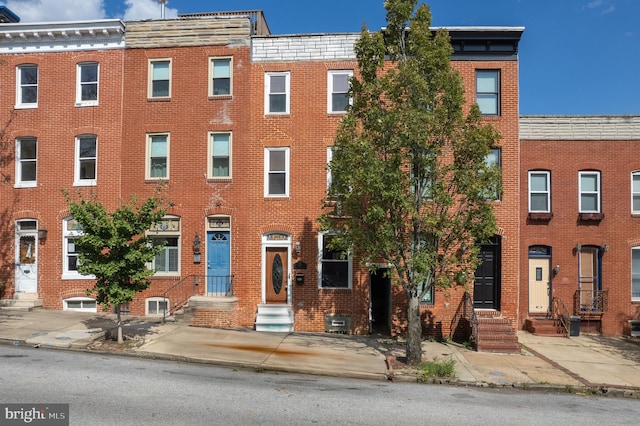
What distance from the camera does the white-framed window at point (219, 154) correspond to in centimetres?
1717

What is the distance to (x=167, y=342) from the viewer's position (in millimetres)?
13156

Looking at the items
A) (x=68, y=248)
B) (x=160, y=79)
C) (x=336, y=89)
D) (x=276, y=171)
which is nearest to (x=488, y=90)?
(x=336, y=89)

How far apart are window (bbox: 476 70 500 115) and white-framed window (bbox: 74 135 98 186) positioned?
1315cm

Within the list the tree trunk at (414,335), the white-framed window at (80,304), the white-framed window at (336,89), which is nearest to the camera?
the tree trunk at (414,335)

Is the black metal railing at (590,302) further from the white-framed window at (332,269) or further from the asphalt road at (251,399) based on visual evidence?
the white-framed window at (332,269)

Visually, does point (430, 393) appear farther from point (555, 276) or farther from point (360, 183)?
point (555, 276)

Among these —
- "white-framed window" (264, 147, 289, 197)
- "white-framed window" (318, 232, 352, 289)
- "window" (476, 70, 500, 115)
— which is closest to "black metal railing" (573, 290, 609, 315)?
"window" (476, 70, 500, 115)

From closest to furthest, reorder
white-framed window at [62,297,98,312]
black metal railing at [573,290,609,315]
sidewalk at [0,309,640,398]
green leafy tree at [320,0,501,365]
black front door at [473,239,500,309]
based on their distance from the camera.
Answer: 1. sidewalk at [0,309,640,398]
2. green leafy tree at [320,0,501,365]
3. black front door at [473,239,500,309]
4. white-framed window at [62,297,98,312]
5. black metal railing at [573,290,609,315]

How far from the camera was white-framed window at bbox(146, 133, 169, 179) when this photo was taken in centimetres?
1739

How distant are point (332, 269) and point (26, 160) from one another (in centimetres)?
1144

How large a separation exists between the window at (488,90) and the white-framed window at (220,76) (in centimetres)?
829

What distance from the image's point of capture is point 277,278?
16844mm

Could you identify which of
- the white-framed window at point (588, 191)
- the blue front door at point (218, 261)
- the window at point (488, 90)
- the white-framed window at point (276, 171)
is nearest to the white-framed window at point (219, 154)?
the white-framed window at point (276, 171)

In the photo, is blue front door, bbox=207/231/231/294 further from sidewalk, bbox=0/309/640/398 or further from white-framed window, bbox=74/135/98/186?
→ white-framed window, bbox=74/135/98/186
